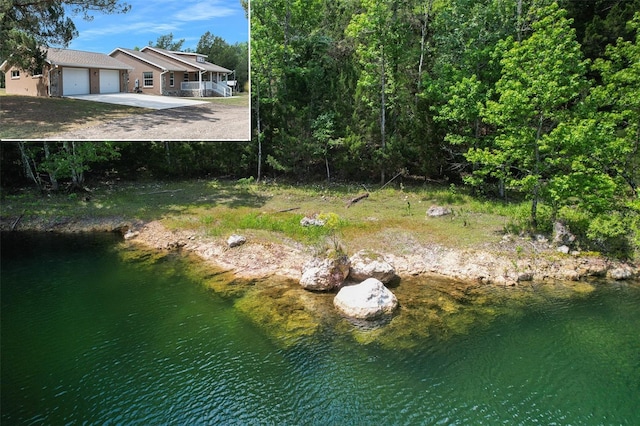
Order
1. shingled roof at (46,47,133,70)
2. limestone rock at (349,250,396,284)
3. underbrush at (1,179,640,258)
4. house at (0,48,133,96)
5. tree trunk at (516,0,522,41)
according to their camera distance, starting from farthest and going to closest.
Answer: tree trunk at (516,0,522,41), underbrush at (1,179,640,258), limestone rock at (349,250,396,284), house at (0,48,133,96), shingled roof at (46,47,133,70)

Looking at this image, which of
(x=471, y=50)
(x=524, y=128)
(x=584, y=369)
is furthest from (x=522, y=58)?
(x=584, y=369)

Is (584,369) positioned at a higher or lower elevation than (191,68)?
lower

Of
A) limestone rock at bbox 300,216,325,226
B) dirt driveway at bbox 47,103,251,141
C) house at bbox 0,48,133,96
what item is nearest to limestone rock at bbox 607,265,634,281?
limestone rock at bbox 300,216,325,226

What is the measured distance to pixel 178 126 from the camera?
11.3 meters

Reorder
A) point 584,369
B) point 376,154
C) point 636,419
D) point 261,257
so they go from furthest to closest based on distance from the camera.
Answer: point 376,154 < point 261,257 < point 584,369 < point 636,419

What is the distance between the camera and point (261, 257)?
47.7 ft

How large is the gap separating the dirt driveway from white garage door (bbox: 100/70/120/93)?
0.88m

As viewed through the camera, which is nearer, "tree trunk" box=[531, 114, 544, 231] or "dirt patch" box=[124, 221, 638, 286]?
"dirt patch" box=[124, 221, 638, 286]

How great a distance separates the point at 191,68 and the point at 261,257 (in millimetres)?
5795

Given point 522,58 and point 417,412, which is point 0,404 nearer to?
point 417,412

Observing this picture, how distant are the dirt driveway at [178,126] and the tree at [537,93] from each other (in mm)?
7956

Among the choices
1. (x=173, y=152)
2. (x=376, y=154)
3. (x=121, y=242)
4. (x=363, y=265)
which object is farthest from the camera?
(x=173, y=152)

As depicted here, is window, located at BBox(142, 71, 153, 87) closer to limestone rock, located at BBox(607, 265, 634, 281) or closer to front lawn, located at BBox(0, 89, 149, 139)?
front lawn, located at BBox(0, 89, 149, 139)

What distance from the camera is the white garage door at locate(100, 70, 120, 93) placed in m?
10.4
